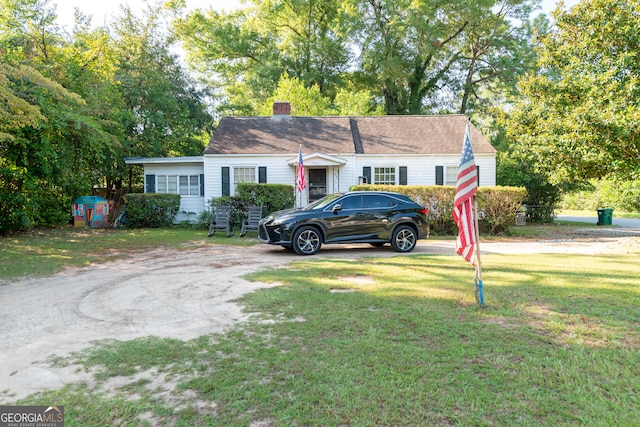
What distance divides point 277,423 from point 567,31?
1471 centimetres

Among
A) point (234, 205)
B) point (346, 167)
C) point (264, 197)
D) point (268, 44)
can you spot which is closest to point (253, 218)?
point (264, 197)

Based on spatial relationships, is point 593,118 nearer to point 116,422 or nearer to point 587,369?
point 587,369

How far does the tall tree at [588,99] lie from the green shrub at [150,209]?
1461cm

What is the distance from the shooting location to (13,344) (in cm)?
425

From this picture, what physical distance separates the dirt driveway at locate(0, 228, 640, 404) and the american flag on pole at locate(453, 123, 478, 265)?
315cm

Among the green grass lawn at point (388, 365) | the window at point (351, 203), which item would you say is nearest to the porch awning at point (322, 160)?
the window at point (351, 203)

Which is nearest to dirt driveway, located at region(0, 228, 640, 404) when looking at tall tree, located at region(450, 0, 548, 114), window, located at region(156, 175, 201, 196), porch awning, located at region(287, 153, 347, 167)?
porch awning, located at region(287, 153, 347, 167)

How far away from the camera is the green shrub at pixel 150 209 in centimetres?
1775

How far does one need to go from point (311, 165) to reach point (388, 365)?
1599 centimetres

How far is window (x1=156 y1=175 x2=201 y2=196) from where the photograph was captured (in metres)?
20.5

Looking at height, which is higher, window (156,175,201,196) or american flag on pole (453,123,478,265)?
window (156,175,201,196)

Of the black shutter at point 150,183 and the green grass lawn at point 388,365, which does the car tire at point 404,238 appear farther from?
the black shutter at point 150,183

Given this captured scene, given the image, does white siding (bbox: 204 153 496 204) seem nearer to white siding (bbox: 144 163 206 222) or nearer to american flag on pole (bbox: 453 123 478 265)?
white siding (bbox: 144 163 206 222)

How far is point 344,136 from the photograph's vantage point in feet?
69.7
